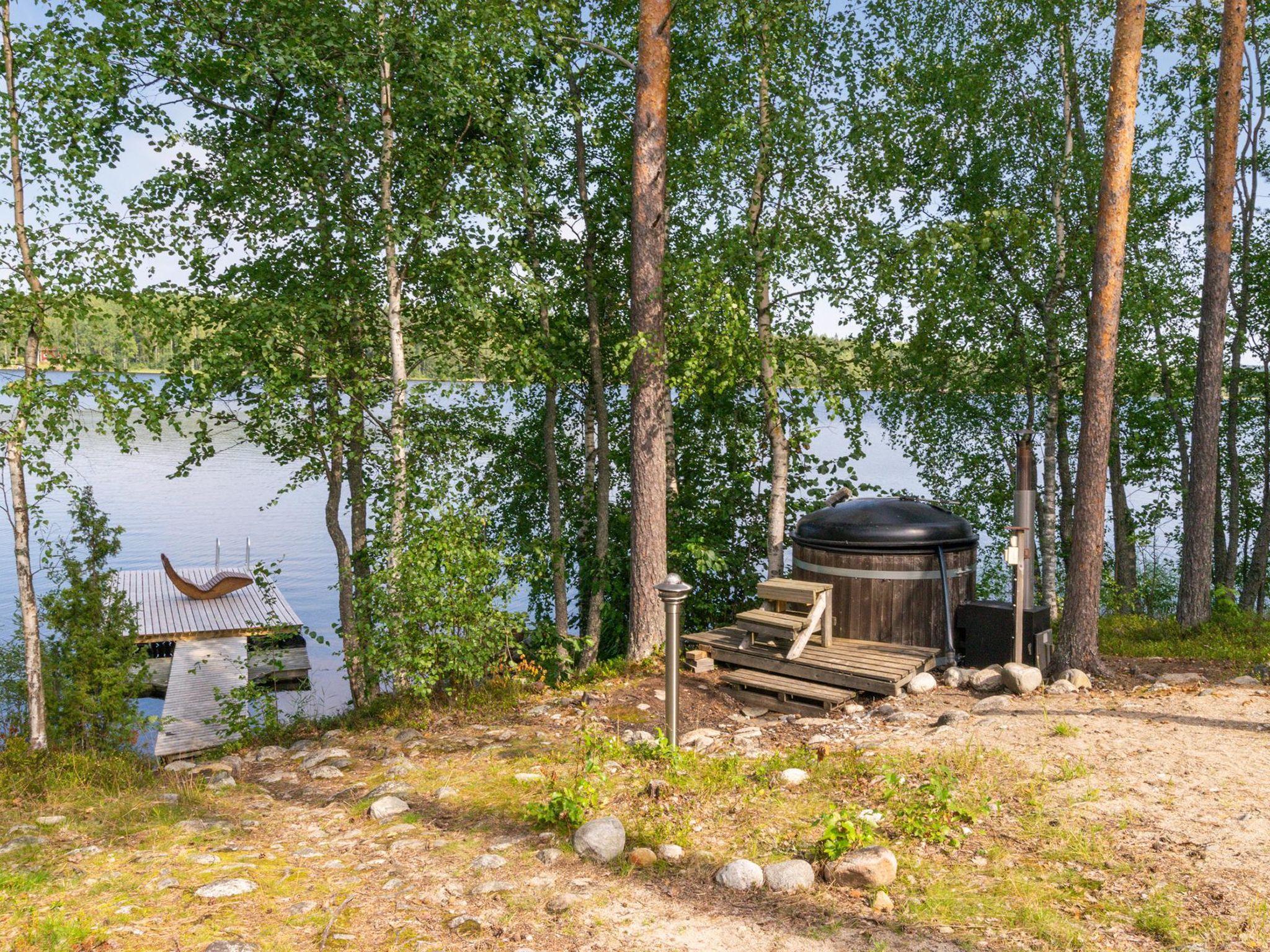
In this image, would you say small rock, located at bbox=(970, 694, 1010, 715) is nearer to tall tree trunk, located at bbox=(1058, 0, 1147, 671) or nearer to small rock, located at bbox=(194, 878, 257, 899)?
tall tree trunk, located at bbox=(1058, 0, 1147, 671)

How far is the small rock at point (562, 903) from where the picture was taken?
399 centimetres

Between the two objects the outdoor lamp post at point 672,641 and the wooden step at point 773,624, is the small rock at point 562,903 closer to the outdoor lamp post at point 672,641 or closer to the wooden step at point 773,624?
the outdoor lamp post at point 672,641

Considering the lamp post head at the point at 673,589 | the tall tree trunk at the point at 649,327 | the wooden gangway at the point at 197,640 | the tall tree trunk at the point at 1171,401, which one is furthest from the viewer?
the tall tree trunk at the point at 1171,401

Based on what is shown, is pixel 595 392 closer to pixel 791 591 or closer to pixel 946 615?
pixel 791 591


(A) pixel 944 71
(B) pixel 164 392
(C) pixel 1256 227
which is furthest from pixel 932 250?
(C) pixel 1256 227

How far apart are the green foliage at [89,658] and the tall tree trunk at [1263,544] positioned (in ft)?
58.3

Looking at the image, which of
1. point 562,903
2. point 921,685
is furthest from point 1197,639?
point 562,903

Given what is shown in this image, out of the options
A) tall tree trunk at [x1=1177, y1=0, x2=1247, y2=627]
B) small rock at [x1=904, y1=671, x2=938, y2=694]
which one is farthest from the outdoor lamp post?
tall tree trunk at [x1=1177, y1=0, x2=1247, y2=627]

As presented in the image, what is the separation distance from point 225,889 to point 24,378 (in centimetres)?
461

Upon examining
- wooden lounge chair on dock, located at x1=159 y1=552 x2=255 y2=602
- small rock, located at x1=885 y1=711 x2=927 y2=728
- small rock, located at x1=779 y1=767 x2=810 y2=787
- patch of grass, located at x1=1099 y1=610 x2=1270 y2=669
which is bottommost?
wooden lounge chair on dock, located at x1=159 y1=552 x2=255 y2=602

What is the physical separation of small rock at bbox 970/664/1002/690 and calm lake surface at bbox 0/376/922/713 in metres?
6.21

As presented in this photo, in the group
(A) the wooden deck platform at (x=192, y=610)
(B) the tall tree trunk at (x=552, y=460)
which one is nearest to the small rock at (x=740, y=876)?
(B) the tall tree trunk at (x=552, y=460)

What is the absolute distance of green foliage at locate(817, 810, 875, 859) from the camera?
4336 millimetres

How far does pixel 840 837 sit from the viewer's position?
440 centimetres
